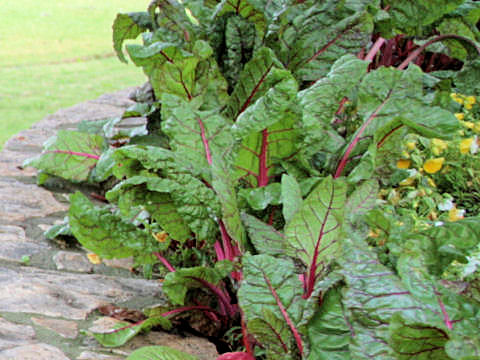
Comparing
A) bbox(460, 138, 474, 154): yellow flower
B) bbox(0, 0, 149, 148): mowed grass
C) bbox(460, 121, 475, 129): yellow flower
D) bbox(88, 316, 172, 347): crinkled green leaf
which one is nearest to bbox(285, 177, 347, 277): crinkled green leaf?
bbox(88, 316, 172, 347): crinkled green leaf

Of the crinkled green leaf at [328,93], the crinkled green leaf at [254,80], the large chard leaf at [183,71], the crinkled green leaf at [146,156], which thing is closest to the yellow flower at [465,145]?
the crinkled green leaf at [328,93]

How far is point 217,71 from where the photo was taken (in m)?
1.68

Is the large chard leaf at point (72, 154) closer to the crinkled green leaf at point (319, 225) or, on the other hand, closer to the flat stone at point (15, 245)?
the flat stone at point (15, 245)

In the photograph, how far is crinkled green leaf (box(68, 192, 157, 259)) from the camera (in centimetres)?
141

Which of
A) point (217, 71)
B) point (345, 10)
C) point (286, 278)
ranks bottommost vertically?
point (286, 278)

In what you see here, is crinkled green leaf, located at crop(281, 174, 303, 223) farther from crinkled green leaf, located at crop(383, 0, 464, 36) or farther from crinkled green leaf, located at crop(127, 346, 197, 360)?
crinkled green leaf, located at crop(383, 0, 464, 36)

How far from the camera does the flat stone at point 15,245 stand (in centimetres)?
176

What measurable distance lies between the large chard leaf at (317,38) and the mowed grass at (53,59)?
3.86 meters

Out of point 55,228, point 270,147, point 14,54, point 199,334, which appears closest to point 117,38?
point 55,228

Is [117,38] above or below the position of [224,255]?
above

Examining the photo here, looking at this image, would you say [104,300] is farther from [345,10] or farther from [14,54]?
[14,54]

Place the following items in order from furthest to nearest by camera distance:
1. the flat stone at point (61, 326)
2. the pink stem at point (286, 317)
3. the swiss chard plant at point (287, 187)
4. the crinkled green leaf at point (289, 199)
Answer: the flat stone at point (61, 326) → the crinkled green leaf at point (289, 199) → the pink stem at point (286, 317) → the swiss chard plant at point (287, 187)

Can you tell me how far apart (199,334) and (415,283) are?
745 mm

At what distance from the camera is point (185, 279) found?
1288mm
